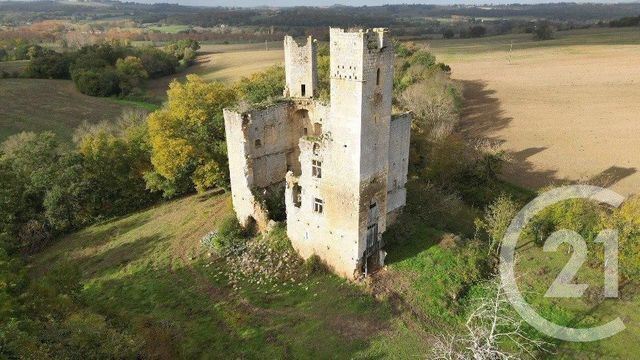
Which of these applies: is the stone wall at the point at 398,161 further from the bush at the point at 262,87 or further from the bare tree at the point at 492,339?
the bush at the point at 262,87

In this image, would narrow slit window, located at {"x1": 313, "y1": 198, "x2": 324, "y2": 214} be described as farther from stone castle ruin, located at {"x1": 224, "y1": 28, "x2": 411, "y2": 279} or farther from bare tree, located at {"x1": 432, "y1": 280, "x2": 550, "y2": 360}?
bare tree, located at {"x1": 432, "y1": 280, "x2": 550, "y2": 360}

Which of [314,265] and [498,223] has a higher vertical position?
[498,223]

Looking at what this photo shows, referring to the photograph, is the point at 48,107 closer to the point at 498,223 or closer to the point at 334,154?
the point at 334,154

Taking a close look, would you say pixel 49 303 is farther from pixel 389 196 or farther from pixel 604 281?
pixel 604 281

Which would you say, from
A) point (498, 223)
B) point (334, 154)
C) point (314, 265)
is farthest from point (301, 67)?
point (498, 223)

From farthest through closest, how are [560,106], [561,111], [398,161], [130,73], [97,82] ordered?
[130,73], [97,82], [560,106], [561,111], [398,161]

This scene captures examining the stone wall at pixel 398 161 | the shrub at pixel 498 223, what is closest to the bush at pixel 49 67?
the stone wall at pixel 398 161
